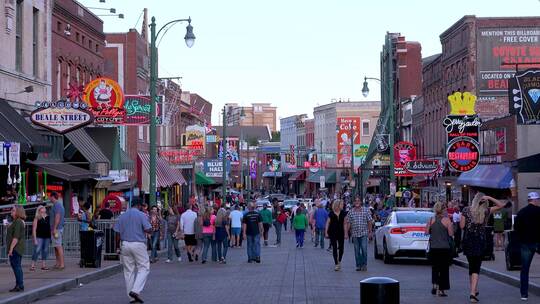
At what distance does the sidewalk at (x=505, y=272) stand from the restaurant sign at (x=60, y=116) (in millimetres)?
11886

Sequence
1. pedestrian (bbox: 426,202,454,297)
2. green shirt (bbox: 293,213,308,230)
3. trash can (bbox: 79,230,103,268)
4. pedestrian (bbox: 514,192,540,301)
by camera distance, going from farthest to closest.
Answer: green shirt (bbox: 293,213,308,230), trash can (bbox: 79,230,103,268), pedestrian (bbox: 426,202,454,297), pedestrian (bbox: 514,192,540,301)

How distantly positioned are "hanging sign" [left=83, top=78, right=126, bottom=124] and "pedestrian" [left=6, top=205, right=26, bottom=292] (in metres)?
16.5

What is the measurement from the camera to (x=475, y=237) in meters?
17.1

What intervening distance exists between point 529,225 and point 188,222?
13.9 m

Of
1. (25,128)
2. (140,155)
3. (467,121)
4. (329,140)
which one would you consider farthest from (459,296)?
(329,140)

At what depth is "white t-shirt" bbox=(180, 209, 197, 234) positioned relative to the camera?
28812mm

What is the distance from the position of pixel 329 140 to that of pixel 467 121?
74196 millimetres

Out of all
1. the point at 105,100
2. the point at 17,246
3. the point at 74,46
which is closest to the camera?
the point at 17,246

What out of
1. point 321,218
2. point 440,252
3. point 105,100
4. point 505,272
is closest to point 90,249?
point 440,252

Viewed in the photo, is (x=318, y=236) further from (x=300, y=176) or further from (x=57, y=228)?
(x=300, y=176)

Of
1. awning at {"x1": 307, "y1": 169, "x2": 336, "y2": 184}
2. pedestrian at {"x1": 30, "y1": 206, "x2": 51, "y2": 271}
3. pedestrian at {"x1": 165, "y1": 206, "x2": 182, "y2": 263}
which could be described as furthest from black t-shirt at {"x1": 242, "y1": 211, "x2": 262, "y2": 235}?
awning at {"x1": 307, "y1": 169, "x2": 336, "y2": 184}

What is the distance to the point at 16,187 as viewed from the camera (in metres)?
30.6

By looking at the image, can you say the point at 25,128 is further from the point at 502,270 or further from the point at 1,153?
the point at 502,270

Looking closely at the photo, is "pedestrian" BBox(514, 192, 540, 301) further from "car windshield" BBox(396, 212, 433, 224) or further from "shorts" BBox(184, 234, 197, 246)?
"shorts" BBox(184, 234, 197, 246)
